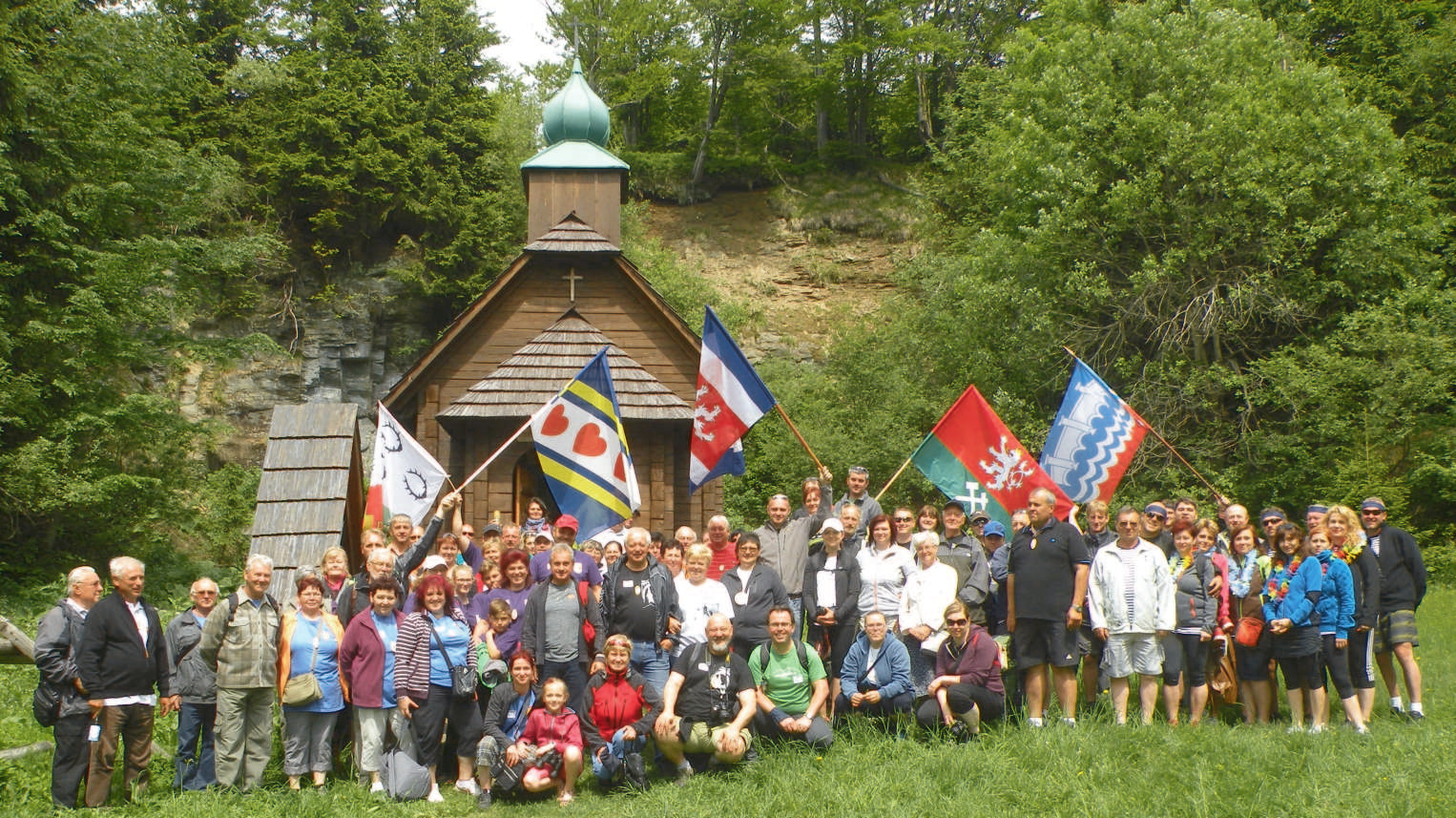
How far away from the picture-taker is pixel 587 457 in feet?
32.2

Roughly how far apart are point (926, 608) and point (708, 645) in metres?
1.63

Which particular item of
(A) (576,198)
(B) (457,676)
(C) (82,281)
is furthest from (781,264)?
(B) (457,676)

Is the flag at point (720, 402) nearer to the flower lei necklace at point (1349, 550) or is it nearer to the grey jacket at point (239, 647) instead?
the grey jacket at point (239, 647)

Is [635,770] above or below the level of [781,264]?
below

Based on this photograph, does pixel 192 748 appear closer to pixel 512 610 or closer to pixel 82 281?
pixel 512 610

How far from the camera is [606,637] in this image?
7.72 meters

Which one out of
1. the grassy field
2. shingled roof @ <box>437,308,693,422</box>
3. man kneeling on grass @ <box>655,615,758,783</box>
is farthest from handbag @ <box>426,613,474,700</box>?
shingled roof @ <box>437,308,693,422</box>

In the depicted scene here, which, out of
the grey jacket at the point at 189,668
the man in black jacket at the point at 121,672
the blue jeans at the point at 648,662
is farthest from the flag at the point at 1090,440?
the man in black jacket at the point at 121,672

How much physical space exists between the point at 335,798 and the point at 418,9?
28200 millimetres

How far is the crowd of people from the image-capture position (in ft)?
23.3

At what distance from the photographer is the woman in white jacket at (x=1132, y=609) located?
25.5 feet

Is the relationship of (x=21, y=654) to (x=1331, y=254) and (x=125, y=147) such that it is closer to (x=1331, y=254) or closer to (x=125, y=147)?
(x=125, y=147)

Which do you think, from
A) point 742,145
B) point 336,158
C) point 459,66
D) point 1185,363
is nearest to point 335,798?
point 1185,363

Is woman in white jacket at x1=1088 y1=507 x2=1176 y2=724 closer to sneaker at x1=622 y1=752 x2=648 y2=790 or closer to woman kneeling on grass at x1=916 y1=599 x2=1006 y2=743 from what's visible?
woman kneeling on grass at x1=916 y1=599 x2=1006 y2=743
